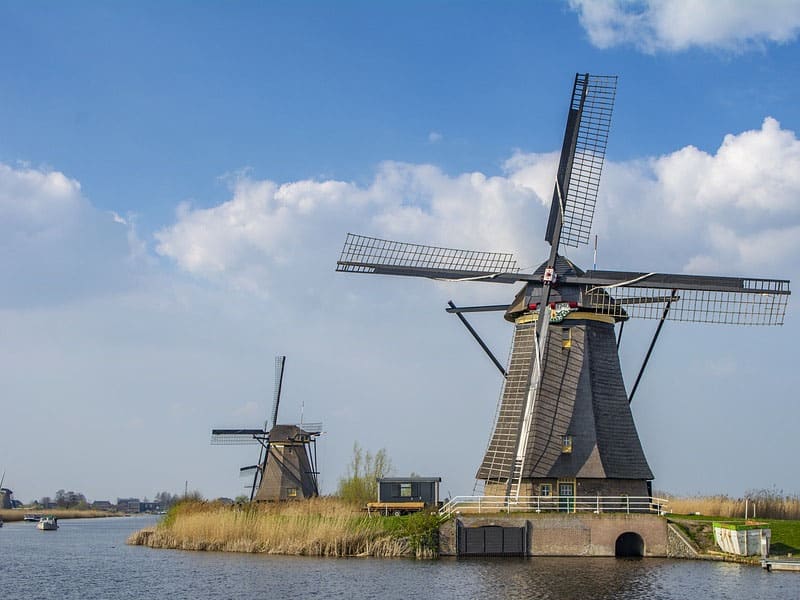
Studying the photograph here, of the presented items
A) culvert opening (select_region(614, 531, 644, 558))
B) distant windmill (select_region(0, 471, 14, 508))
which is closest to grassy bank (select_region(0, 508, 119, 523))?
distant windmill (select_region(0, 471, 14, 508))

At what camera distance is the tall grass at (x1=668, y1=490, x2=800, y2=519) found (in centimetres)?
3678

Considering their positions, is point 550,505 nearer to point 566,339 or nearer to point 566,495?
point 566,495

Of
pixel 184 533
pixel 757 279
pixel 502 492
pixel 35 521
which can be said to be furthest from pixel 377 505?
pixel 35 521

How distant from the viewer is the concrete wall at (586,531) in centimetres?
3039

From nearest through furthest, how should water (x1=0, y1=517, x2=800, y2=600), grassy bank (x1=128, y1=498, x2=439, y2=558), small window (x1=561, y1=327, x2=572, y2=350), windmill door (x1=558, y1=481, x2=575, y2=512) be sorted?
water (x1=0, y1=517, x2=800, y2=600)
grassy bank (x1=128, y1=498, x2=439, y2=558)
windmill door (x1=558, y1=481, x2=575, y2=512)
small window (x1=561, y1=327, x2=572, y2=350)

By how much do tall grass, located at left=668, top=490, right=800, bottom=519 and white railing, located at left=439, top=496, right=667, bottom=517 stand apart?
5952 mm

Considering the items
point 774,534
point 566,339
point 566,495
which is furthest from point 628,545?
point 566,339

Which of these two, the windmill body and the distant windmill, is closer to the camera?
the windmill body

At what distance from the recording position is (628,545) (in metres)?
32.2

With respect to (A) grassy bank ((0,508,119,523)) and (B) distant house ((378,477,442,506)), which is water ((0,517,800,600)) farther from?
(A) grassy bank ((0,508,119,523))

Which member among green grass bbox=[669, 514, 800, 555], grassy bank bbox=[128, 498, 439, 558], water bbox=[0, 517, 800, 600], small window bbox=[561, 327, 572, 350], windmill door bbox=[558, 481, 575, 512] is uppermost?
small window bbox=[561, 327, 572, 350]

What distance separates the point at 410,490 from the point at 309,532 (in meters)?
7.24

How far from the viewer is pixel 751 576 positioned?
2514cm

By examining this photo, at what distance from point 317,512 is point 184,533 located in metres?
5.43
